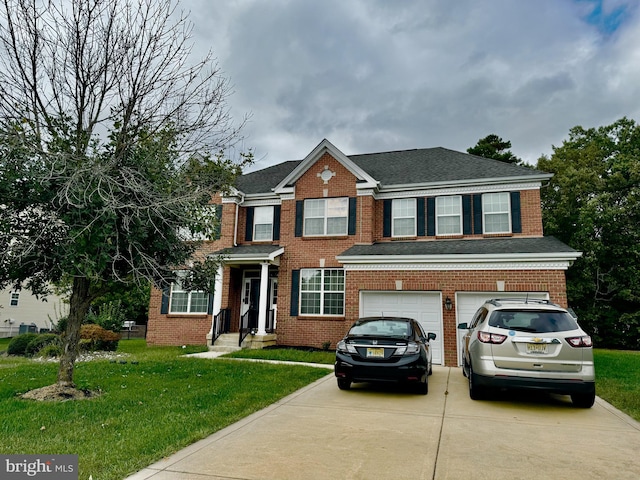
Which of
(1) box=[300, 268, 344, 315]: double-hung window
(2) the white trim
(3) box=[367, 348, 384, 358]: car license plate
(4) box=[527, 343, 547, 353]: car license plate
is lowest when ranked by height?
(3) box=[367, 348, 384, 358]: car license plate

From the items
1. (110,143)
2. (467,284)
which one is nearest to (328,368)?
(467,284)

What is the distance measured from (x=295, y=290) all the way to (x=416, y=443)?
1126 centimetres

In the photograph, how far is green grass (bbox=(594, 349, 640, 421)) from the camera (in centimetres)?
700

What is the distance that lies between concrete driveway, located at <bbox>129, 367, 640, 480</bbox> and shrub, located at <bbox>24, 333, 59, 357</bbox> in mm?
11815

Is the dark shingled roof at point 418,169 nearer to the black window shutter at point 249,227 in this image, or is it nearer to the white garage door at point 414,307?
the black window shutter at point 249,227

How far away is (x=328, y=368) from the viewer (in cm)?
1073

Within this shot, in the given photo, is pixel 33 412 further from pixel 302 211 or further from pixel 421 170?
pixel 421 170

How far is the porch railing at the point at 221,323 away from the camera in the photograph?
15419 millimetres

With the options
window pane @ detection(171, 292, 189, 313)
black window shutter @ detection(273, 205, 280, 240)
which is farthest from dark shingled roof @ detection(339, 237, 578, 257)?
window pane @ detection(171, 292, 189, 313)

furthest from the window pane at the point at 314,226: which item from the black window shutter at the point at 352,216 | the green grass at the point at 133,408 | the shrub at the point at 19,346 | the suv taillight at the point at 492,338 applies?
the shrub at the point at 19,346

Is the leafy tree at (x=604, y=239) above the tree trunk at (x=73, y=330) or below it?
above

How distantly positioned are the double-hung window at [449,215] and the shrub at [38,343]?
14601 mm

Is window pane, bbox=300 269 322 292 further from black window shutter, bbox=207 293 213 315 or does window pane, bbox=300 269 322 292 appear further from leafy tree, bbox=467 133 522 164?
leafy tree, bbox=467 133 522 164

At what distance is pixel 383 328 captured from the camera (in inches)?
316
